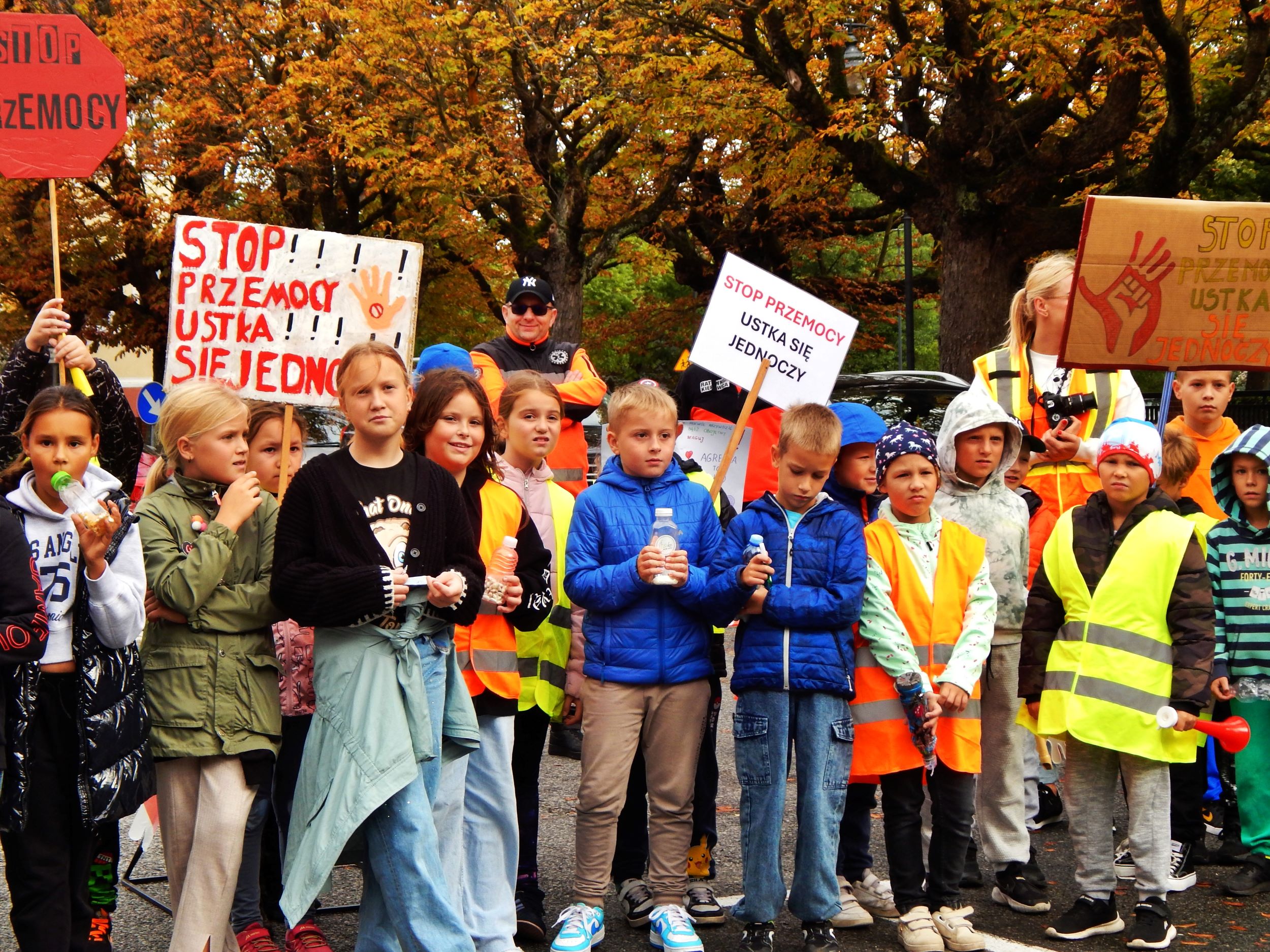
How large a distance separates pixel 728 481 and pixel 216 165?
16.6 meters

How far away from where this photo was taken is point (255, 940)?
4359 millimetres

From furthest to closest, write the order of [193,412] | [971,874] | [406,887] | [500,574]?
1. [971,874]
2. [500,574]
3. [193,412]
4. [406,887]

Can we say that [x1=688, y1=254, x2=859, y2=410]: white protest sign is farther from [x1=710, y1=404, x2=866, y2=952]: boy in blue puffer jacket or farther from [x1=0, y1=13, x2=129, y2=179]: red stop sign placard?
[x1=0, y1=13, x2=129, y2=179]: red stop sign placard

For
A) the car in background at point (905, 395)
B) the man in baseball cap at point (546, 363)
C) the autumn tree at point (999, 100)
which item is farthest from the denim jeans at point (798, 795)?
the autumn tree at point (999, 100)

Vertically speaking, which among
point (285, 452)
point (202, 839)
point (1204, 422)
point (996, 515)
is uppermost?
point (1204, 422)

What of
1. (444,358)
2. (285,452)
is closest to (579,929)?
(285,452)

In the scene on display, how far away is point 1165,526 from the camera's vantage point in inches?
187

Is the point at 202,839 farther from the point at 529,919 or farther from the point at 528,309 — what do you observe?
the point at 528,309

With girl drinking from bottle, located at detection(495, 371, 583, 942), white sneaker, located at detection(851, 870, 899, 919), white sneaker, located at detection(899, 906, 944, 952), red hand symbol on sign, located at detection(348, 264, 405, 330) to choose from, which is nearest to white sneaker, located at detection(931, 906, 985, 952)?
white sneaker, located at detection(899, 906, 944, 952)

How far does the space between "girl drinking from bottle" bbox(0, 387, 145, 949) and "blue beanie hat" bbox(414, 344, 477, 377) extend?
1.52 metres

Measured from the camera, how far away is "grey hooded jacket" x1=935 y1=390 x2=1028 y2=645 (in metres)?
5.09

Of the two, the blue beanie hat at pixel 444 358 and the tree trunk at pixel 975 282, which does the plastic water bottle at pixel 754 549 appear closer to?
the blue beanie hat at pixel 444 358

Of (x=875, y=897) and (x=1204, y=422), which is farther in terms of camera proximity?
(x=1204, y=422)

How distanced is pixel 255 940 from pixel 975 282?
12263 millimetres
